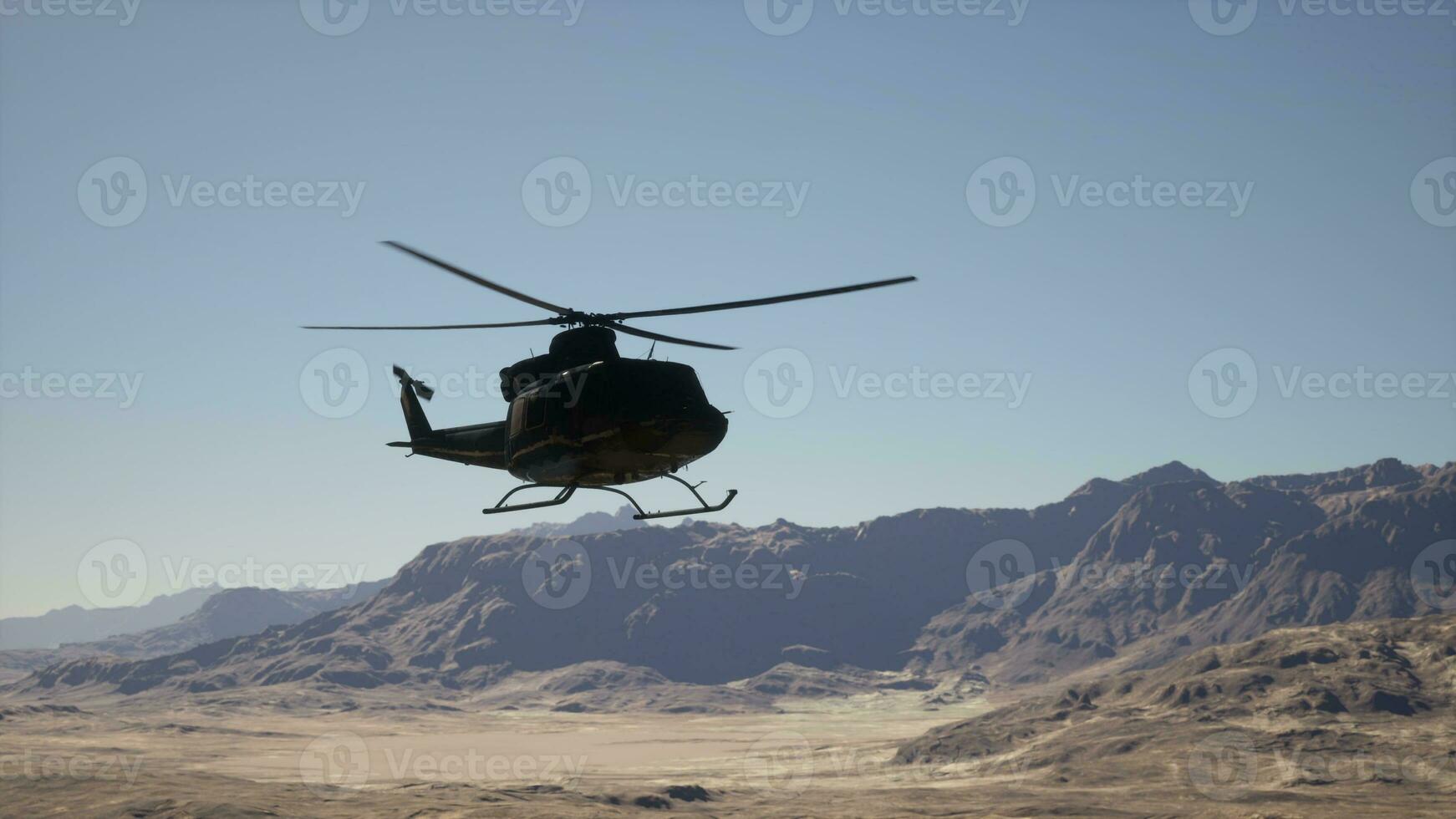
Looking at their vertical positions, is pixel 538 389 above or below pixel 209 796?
above

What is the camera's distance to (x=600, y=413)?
25750mm

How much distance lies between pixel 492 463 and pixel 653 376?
822 centimetres

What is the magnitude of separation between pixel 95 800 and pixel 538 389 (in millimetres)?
199259

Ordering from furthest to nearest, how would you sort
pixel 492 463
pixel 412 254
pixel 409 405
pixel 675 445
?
pixel 409 405 < pixel 492 463 < pixel 675 445 < pixel 412 254

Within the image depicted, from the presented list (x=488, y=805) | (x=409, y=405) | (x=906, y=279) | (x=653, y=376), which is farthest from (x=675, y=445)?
(x=488, y=805)

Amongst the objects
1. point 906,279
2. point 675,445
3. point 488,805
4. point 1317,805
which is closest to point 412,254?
point 675,445

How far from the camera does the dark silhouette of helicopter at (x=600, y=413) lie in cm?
2567

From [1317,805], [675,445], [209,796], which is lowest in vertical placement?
[1317,805]

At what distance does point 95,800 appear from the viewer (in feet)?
610

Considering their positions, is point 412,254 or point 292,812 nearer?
point 412,254

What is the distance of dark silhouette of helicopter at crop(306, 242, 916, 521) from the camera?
25672 millimetres

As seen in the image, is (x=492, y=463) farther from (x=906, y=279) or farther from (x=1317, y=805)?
(x=1317, y=805)

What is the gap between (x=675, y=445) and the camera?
2594 centimetres

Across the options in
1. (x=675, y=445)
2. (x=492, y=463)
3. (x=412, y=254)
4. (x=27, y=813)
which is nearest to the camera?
(x=412, y=254)
